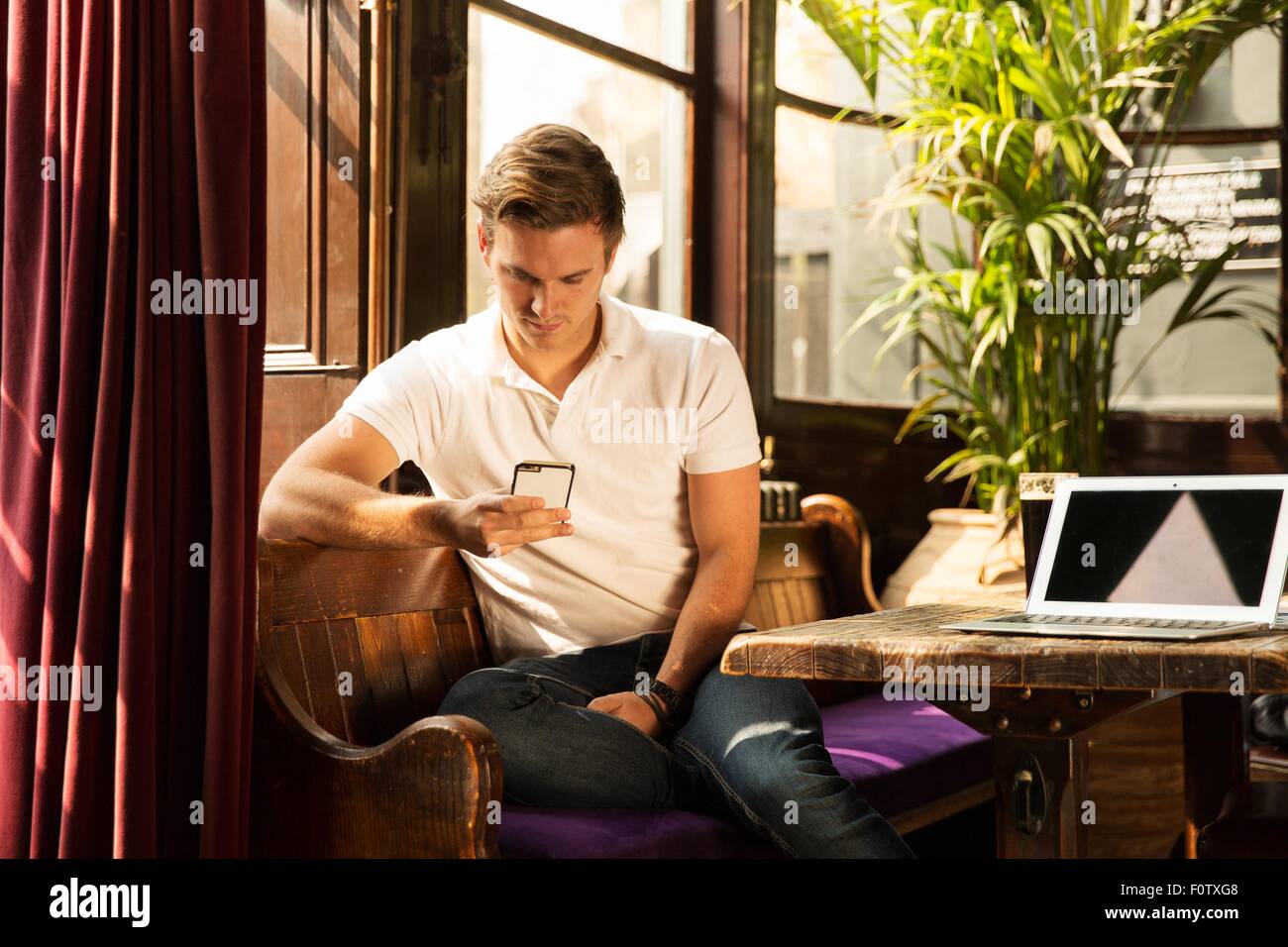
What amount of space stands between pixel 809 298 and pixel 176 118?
2.23 metres

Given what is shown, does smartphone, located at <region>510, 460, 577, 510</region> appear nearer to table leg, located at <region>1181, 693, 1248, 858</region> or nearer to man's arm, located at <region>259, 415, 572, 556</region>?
man's arm, located at <region>259, 415, 572, 556</region>

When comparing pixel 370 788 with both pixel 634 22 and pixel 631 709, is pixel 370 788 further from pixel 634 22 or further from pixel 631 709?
pixel 634 22

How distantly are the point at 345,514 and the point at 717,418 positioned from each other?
23.4 inches

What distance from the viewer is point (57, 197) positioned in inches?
64.4

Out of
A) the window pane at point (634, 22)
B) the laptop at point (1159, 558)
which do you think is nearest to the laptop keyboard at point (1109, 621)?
the laptop at point (1159, 558)

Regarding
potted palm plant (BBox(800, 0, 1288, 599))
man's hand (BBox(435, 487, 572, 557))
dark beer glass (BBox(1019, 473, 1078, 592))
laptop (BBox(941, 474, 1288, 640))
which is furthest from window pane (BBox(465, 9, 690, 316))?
laptop (BBox(941, 474, 1288, 640))

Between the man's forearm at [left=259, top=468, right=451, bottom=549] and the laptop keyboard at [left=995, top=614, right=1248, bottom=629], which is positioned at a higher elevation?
the man's forearm at [left=259, top=468, right=451, bottom=549]

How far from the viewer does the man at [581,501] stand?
182cm

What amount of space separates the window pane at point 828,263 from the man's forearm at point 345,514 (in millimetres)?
1769

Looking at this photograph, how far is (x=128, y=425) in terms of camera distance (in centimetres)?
162

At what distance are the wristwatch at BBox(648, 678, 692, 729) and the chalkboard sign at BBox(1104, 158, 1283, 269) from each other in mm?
2258

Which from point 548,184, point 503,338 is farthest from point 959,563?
point 548,184

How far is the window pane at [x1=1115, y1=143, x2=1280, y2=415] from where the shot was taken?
3.67 meters
